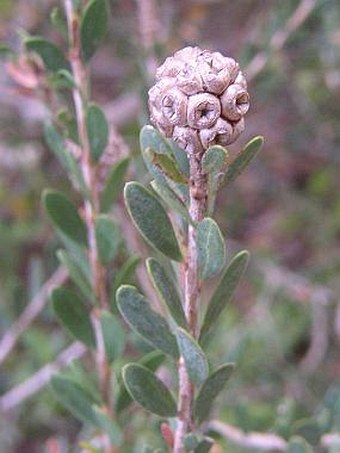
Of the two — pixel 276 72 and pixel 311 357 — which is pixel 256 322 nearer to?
pixel 311 357

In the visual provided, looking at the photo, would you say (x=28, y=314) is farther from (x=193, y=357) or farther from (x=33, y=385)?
(x=193, y=357)

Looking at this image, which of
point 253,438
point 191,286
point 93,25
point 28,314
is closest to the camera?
point 191,286

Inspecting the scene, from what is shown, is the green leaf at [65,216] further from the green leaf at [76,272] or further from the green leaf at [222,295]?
the green leaf at [222,295]

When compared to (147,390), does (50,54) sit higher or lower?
higher

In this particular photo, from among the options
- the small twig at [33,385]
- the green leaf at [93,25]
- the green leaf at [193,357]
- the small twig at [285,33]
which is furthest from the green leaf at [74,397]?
the small twig at [285,33]

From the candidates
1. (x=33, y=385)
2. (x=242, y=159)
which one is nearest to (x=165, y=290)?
(x=242, y=159)

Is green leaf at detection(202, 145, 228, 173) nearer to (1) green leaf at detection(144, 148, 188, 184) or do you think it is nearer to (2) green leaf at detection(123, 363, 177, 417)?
(1) green leaf at detection(144, 148, 188, 184)

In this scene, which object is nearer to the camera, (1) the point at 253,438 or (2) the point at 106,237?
(2) the point at 106,237

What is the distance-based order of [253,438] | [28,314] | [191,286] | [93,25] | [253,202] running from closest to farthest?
[191,286]
[93,25]
[253,438]
[28,314]
[253,202]
